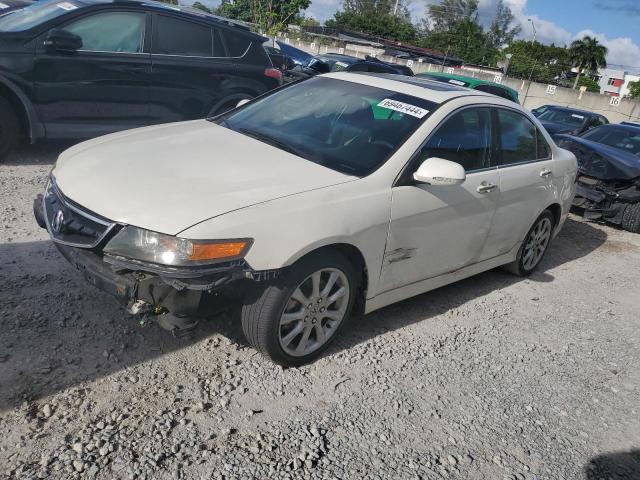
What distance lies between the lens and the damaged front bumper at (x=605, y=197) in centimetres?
789

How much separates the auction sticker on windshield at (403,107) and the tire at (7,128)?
4.13 meters

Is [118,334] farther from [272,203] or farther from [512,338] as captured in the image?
[512,338]

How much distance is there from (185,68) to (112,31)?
90 centimetres

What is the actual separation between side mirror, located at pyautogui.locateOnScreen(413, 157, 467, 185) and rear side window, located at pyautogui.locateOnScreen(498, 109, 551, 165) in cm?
113

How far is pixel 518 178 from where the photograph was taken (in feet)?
15.3

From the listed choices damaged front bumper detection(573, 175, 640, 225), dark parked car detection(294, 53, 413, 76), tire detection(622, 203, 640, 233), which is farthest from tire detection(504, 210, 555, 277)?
dark parked car detection(294, 53, 413, 76)

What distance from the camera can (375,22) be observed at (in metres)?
74.0

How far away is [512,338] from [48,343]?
3164mm

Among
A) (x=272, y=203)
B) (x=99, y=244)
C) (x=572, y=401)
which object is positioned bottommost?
(x=572, y=401)

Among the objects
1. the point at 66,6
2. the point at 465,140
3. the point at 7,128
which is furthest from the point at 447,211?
the point at 66,6

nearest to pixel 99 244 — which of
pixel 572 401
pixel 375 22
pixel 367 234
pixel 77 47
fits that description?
pixel 367 234

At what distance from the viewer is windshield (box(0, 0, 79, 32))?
19.8 ft

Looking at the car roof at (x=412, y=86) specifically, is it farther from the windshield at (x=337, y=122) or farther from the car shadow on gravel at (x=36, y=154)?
the car shadow on gravel at (x=36, y=154)

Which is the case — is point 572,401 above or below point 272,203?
below
